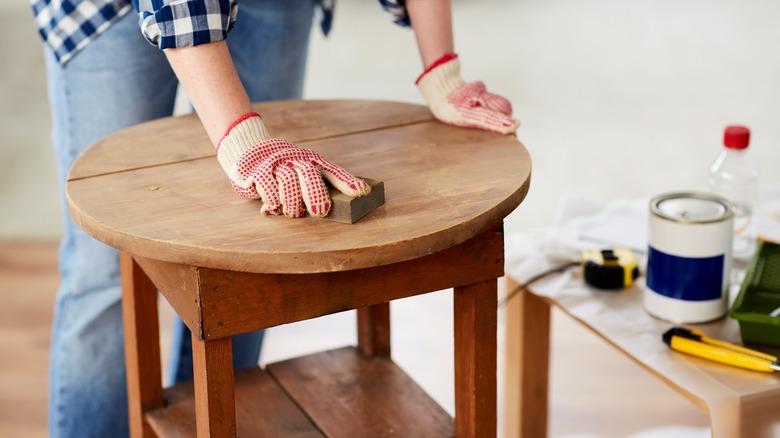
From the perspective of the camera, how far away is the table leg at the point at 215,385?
2.92 feet

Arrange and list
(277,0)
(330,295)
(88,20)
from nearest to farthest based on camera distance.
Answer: (330,295), (88,20), (277,0)

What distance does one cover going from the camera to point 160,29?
938 mm

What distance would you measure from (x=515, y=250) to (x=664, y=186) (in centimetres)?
155

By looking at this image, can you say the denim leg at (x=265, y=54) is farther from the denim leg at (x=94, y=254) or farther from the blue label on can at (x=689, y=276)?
the blue label on can at (x=689, y=276)

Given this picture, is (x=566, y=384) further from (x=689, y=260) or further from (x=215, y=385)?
(x=215, y=385)

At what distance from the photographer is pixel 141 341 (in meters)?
1.16

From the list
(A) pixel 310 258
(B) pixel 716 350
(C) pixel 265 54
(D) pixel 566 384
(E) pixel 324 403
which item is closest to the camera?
(A) pixel 310 258

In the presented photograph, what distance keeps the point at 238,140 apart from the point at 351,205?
0.15 m

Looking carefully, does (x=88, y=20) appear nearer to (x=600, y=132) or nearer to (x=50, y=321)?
(x=50, y=321)

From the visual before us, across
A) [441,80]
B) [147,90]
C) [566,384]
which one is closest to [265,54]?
[147,90]

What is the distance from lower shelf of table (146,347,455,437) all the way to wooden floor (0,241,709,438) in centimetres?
65

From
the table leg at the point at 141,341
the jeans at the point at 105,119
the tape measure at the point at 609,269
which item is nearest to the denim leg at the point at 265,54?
the jeans at the point at 105,119

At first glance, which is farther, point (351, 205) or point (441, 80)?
point (441, 80)

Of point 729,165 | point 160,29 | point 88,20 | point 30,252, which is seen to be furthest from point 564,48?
point 160,29
